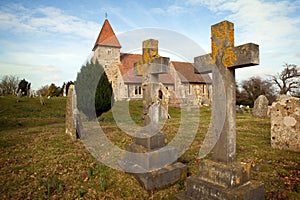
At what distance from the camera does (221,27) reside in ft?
10.5

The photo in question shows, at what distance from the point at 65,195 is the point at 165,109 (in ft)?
38.9

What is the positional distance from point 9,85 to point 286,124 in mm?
46444

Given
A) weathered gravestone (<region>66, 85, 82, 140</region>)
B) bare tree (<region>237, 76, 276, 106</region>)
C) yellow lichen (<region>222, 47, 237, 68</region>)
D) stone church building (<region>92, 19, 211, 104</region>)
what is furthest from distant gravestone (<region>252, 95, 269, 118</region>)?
bare tree (<region>237, 76, 276, 106</region>)

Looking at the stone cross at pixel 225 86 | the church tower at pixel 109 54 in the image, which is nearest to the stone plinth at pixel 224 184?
the stone cross at pixel 225 86

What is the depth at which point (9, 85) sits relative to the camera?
39.1m

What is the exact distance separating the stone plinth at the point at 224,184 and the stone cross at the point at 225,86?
167 mm

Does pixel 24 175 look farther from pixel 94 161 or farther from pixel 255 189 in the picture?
pixel 255 189

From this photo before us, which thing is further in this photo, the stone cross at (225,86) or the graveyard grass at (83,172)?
the graveyard grass at (83,172)

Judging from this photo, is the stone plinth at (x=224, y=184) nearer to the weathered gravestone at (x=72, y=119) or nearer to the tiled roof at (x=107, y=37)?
the weathered gravestone at (x=72, y=119)

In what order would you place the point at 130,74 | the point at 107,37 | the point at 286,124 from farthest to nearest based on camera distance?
the point at 107,37 → the point at 130,74 → the point at 286,124

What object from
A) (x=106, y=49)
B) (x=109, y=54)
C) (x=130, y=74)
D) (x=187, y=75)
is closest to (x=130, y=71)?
(x=130, y=74)

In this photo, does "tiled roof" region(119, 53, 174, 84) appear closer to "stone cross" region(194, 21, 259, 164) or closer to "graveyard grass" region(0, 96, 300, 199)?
"graveyard grass" region(0, 96, 300, 199)

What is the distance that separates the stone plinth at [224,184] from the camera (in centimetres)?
285

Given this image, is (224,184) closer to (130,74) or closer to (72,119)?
(72,119)
